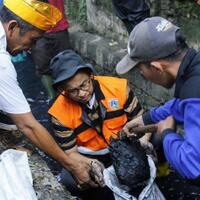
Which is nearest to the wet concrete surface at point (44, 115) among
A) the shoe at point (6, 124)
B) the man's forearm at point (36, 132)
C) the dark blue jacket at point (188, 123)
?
the shoe at point (6, 124)

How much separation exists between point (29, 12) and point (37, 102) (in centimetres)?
313

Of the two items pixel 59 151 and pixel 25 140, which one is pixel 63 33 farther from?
pixel 59 151

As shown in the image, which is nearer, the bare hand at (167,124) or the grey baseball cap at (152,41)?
the grey baseball cap at (152,41)

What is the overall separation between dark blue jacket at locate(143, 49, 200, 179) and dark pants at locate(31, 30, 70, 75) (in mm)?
3420

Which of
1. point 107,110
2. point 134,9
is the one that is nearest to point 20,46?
point 107,110

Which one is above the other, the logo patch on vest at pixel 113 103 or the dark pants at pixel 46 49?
the logo patch on vest at pixel 113 103

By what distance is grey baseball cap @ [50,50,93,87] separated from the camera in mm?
3791

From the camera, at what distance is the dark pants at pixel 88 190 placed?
13.4 ft

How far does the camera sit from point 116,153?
3510mm

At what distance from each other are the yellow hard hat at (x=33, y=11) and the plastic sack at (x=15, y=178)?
3.06 ft

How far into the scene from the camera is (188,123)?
8.71 feet

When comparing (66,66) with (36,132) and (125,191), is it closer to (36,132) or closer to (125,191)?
(36,132)

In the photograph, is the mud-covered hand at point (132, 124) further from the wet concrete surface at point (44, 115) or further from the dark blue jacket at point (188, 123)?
the wet concrete surface at point (44, 115)

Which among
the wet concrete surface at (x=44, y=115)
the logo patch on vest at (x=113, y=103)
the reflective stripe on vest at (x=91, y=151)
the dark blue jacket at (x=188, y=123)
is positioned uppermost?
the dark blue jacket at (x=188, y=123)
